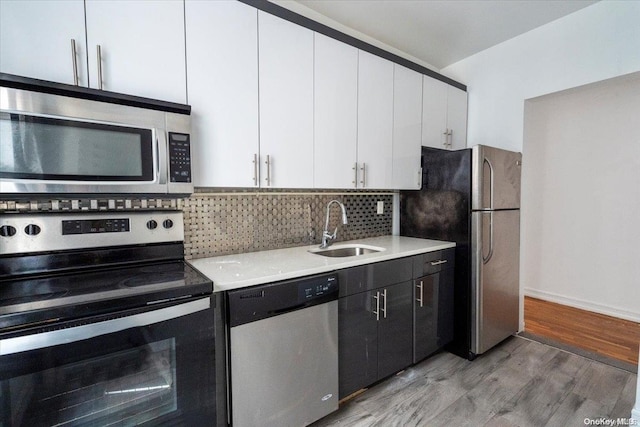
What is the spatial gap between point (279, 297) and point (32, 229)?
1.09 meters

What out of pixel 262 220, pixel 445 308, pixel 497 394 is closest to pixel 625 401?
pixel 497 394

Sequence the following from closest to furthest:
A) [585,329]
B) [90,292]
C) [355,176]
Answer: [90,292]
[355,176]
[585,329]

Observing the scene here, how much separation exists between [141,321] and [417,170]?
7.30ft

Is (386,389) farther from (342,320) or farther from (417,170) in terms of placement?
(417,170)

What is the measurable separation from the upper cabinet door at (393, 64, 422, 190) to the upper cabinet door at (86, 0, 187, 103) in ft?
5.18

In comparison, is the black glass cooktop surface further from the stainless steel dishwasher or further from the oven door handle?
the stainless steel dishwasher

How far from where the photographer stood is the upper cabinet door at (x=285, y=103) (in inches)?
67.1

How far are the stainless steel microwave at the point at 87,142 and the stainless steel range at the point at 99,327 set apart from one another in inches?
11.2

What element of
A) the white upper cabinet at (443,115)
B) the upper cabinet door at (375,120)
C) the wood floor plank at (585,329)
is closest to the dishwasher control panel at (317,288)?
the upper cabinet door at (375,120)

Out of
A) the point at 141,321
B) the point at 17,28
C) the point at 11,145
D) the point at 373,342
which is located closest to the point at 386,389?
the point at 373,342

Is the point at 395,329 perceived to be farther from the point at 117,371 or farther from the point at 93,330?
the point at 93,330

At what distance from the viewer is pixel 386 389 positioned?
1.98 meters

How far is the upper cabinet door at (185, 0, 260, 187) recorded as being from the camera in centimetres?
149

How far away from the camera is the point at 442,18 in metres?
2.33
